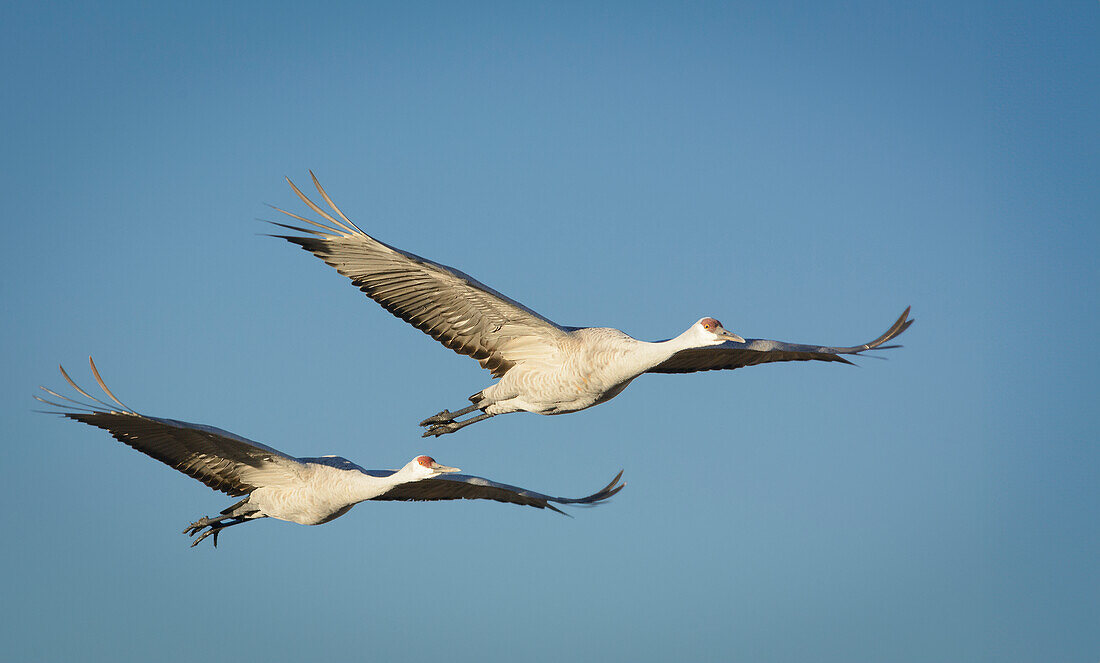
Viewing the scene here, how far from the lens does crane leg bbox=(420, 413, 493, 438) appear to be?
62.0ft

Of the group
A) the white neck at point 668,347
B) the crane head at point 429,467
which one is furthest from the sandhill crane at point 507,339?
the crane head at point 429,467

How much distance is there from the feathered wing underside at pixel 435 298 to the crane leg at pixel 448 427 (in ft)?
2.42

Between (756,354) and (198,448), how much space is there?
8.13 m

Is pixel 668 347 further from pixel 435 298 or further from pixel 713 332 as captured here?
pixel 435 298

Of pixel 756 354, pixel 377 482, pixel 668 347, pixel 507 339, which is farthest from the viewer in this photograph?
pixel 756 354

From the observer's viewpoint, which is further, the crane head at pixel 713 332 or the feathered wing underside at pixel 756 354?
the feathered wing underside at pixel 756 354

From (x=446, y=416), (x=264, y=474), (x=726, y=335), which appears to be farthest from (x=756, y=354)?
(x=264, y=474)

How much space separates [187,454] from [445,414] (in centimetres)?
367

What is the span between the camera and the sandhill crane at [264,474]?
17344mm

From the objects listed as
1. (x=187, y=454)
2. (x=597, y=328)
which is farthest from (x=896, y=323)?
(x=187, y=454)

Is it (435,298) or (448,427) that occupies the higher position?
(435,298)

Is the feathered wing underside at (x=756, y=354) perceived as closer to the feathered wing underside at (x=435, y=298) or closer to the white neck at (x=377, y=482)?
the feathered wing underside at (x=435, y=298)

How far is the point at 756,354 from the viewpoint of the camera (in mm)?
19328

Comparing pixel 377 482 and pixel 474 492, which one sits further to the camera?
pixel 474 492
